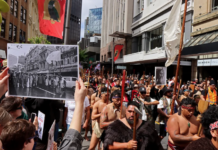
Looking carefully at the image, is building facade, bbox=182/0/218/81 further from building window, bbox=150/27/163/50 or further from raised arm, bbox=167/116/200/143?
raised arm, bbox=167/116/200/143

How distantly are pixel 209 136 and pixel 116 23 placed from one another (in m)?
37.5

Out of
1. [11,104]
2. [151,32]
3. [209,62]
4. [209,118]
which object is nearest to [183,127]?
[209,118]

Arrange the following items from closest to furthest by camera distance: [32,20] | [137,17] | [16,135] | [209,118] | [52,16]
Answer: [16,135]
[209,118]
[52,16]
[137,17]
[32,20]

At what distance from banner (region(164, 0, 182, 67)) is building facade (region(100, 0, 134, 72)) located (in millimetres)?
18193

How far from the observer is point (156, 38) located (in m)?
23.6

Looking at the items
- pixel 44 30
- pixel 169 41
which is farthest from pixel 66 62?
pixel 169 41

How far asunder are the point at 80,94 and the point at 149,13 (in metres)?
24.5

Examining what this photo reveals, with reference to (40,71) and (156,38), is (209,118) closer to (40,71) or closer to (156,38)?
(40,71)

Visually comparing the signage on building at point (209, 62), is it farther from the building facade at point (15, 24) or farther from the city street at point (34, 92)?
the building facade at point (15, 24)

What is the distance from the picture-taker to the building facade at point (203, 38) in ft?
37.3

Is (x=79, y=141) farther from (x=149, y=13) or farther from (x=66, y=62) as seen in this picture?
(x=149, y=13)

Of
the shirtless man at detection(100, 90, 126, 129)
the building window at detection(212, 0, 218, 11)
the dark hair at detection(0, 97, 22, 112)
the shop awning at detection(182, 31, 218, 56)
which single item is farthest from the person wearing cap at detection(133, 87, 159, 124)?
the building window at detection(212, 0, 218, 11)

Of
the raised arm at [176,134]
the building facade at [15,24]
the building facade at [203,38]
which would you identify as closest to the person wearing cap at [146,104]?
the raised arm at [176,134]

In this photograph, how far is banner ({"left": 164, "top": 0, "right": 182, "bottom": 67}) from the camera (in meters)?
5.50
